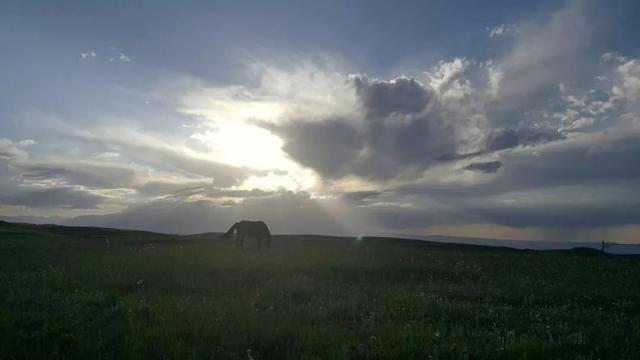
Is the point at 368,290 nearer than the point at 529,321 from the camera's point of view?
No

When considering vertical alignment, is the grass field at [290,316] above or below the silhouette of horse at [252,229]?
below

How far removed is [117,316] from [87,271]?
10.7m

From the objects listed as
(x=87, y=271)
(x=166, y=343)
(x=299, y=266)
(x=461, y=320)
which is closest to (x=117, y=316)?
(x=166, y=343)

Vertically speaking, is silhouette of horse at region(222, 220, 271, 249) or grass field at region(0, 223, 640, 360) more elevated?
silhouette of horse at region(222, 220, 271, 249)

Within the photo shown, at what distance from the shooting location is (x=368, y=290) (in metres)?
20.2

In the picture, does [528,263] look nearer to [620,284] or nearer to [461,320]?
[620,284]

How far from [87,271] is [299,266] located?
10.3 metres

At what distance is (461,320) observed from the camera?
1462 cm

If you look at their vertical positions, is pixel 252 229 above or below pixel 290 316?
above

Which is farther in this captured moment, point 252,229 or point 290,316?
point 252,229

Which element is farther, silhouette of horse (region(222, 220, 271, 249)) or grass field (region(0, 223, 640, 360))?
silhouette of horse (region(222, 220, 271, 249))

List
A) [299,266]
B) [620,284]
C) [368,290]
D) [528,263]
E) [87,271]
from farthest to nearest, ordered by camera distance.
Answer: [528,263]
[299,266]
[620,284]
[87,271]
[368,290]

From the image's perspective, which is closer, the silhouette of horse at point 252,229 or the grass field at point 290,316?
the grass field at point 290,316

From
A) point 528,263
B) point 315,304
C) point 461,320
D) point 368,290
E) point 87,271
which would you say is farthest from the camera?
point 528,263
